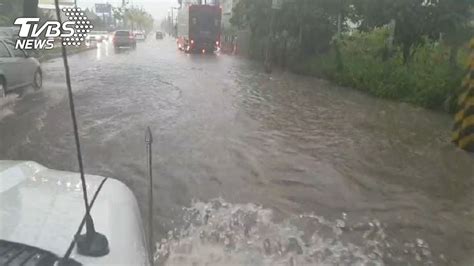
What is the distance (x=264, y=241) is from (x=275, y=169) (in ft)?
7.71

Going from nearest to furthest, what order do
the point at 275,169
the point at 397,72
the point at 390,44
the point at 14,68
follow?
the point at 275,169 < the point at 14,68 < the point at 397,72 < the point at 390,44

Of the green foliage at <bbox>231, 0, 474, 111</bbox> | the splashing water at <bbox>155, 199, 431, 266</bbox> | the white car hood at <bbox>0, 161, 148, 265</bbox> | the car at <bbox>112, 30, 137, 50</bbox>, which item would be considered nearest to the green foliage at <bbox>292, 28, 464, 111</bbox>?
the green foliage at <bbox>231, 0, 474, 111</bbox>

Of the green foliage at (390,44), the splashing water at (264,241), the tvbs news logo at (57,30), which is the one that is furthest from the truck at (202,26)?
the splashing water at (264,241)

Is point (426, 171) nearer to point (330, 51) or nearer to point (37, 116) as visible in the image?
point (37, 116)

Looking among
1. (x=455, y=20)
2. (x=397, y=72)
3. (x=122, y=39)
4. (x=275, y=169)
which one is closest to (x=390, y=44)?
(x=397, y=72)

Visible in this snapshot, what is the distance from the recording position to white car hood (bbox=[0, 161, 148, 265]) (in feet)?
6.12

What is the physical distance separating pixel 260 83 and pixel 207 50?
20.8 metres

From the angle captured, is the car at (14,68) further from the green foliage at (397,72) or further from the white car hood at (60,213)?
the green foliage at (397,72)

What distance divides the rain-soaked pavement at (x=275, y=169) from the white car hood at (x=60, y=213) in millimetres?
1611

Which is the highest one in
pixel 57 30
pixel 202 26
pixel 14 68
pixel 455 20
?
pixel 57 30

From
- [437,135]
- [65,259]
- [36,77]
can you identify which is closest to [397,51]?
[437,135]

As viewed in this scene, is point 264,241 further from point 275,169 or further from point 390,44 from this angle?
point 390,44

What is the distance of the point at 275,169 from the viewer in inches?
266

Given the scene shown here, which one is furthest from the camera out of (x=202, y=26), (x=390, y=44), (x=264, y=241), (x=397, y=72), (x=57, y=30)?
(x=202, y=26)
